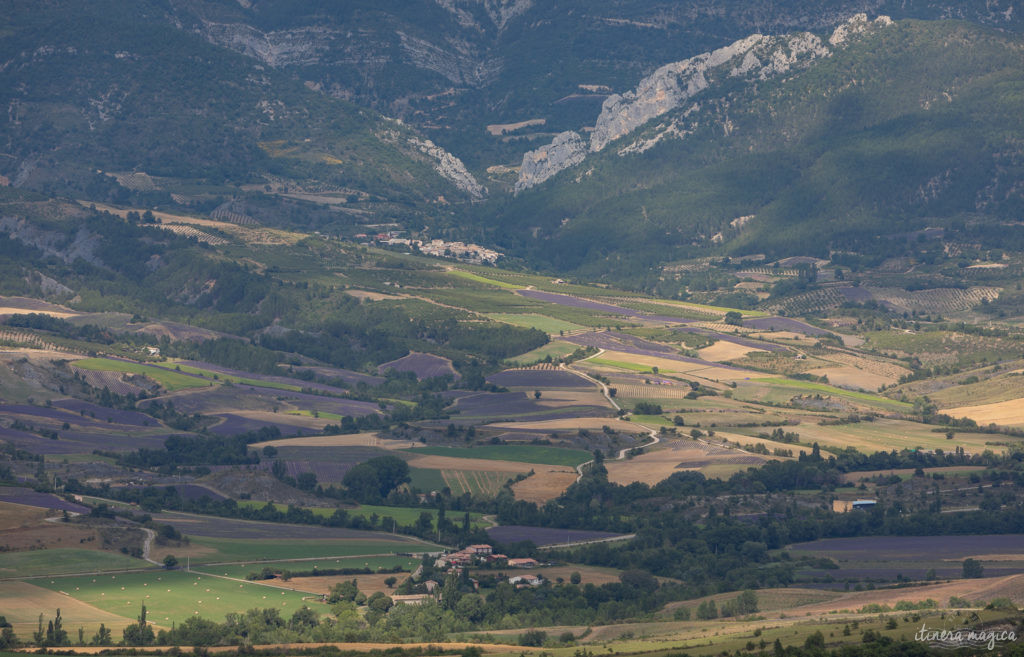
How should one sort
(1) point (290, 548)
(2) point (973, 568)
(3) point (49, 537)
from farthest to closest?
1. (1) point (290, 548)
2. (3) point (49, 537)
3. (2) point (973, 568)

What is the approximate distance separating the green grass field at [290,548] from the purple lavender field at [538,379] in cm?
5838

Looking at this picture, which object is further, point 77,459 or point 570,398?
point 570,398

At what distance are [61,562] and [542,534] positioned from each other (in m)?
34.1

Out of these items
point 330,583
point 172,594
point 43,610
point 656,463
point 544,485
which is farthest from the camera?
point 656,463

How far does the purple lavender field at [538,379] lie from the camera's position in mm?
189375

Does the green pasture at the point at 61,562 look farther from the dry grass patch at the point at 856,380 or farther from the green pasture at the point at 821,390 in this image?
the dry grass patch at the point at 856,380

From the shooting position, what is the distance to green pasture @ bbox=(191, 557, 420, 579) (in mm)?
120062

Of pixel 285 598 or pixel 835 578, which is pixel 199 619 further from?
pixel 835 578

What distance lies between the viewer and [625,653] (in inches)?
3696

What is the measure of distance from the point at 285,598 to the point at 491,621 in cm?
1271

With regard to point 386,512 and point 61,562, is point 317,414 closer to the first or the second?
point 386,512

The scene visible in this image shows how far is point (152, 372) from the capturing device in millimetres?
187000

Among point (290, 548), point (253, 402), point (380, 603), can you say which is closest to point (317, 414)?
point (253, 402)

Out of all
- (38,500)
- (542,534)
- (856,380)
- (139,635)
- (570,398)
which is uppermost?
(856,380)
